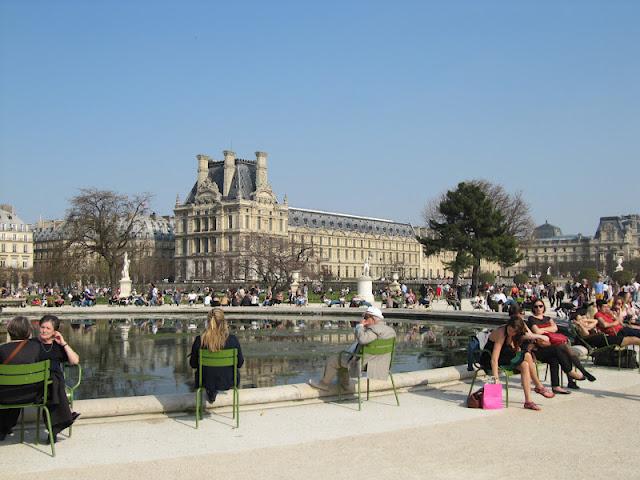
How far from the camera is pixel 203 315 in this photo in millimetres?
29203

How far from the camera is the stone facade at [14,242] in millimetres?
101812

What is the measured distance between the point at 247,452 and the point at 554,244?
15794 cm

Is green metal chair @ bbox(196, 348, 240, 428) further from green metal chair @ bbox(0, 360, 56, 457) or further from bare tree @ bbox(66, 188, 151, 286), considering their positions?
bare tree @ bbox(66, 188, 151, 286)

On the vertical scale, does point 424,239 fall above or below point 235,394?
above

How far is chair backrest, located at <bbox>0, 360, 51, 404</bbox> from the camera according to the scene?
583 centimetres

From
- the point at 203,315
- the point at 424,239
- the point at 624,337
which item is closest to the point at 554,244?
the point at 424,239

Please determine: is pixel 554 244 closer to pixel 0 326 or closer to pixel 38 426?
pixel 0 326

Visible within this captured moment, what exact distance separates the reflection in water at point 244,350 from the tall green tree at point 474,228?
87.8 ft

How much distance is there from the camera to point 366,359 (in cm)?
780

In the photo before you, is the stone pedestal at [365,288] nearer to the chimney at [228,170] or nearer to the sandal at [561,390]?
the sandal at [561,390]

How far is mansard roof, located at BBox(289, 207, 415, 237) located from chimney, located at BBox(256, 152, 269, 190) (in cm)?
1256

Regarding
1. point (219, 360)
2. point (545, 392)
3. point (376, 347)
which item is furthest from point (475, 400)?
point (219, 360)

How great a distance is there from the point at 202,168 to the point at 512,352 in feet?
317

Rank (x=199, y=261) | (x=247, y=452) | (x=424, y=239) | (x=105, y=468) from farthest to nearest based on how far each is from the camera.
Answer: (x=199, y=261)
(x=424, y=239)
(x=247, y=452)
(x=105, y=468)
